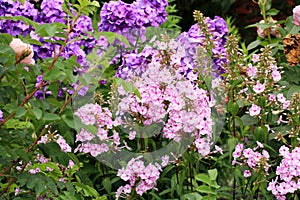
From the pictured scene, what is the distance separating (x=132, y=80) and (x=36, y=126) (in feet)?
1.75

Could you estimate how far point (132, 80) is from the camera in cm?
277

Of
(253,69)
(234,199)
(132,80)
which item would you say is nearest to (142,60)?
(132,80)

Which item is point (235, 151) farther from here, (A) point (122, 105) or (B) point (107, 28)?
(B) point (107, 28)

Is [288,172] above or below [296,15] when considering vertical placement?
below

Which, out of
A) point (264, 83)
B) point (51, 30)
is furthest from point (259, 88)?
point (51, 30)

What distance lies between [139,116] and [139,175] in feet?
0.81

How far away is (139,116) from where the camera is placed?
2721mm

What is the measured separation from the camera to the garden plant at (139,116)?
7.82 feet

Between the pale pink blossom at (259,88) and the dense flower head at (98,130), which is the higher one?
the pale pink blossom at (259,88)

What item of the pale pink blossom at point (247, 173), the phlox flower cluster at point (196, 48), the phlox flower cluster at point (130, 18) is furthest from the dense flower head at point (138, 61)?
the pale pink blossom at point (247, 173)

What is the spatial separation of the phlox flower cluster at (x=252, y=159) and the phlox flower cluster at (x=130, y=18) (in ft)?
2.95

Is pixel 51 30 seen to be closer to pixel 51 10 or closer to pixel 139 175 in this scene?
pixel 139 175

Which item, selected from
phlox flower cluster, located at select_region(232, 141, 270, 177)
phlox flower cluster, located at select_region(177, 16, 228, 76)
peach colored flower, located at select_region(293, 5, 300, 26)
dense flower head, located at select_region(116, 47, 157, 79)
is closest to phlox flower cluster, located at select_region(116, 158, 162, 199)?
phlox flower cluster, located at select_region(232, 141, 270, 177)

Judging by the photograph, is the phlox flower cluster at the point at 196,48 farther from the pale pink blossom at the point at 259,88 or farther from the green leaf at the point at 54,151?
the green leaf at the point at 54,151
